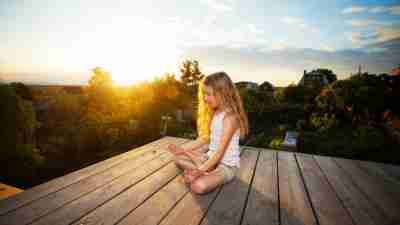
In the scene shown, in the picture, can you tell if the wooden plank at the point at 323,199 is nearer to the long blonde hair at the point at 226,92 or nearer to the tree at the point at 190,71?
the long blonde hair at the point at 226,92

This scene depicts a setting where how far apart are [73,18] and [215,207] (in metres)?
4.89

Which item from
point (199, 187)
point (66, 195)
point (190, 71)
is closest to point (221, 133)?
point (199, 187)

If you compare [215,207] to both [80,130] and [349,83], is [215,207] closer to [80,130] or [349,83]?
[80,130]

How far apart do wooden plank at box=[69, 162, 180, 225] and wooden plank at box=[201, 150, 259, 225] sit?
0.52m

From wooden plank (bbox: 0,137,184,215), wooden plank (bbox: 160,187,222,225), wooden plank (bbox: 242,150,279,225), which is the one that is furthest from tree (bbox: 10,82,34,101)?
wooden plank (bbox: 242,150,279,225)

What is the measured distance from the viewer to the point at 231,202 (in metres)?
1.44

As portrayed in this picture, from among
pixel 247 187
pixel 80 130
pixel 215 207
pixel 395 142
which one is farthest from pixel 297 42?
pixel 80 130

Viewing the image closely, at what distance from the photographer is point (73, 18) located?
4.26 metres

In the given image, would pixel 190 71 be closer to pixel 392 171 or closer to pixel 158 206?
pixel 392 171

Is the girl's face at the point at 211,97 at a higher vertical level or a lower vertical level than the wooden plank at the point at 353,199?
higher

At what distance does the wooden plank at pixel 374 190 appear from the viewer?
1.39 m

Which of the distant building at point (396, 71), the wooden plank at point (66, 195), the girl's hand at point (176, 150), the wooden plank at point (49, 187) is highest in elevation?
the distant building at point (396, 71)

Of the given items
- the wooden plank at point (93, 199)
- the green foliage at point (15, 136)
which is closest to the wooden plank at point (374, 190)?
the wooden plank at point (93, 199)

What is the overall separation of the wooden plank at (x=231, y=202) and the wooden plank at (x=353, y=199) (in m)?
0.73
